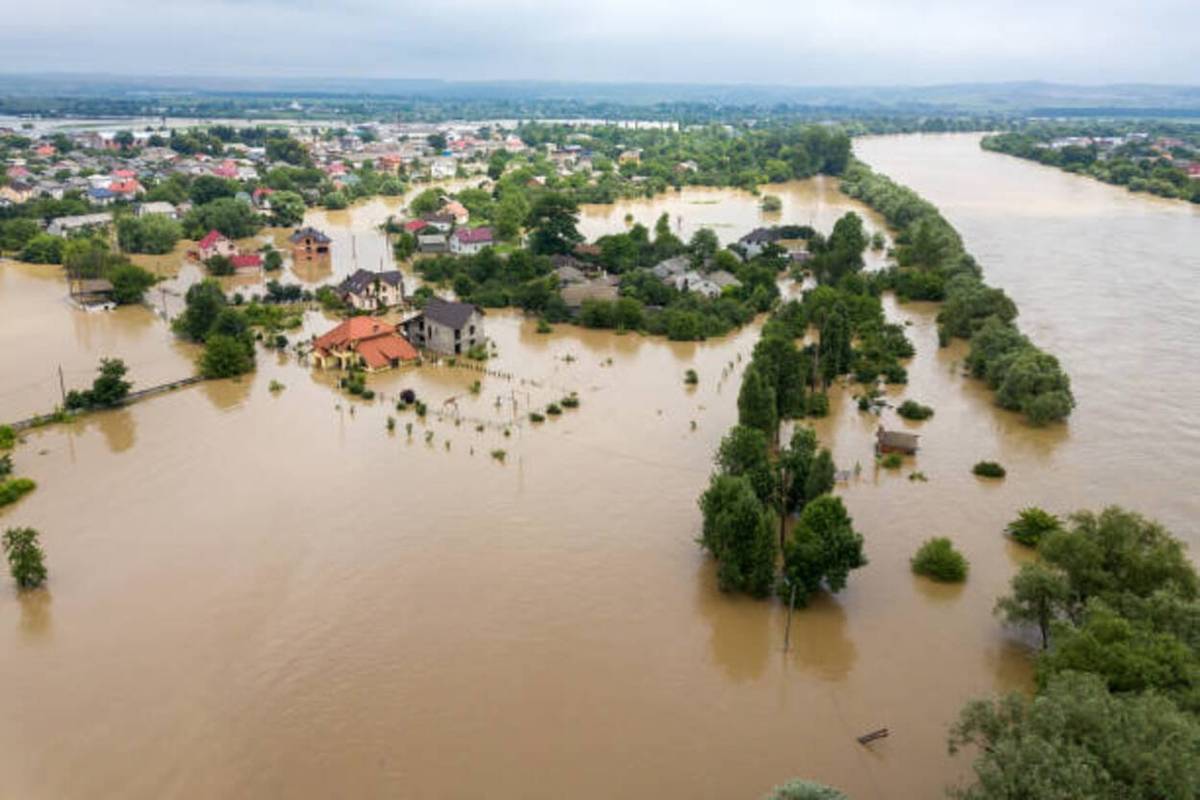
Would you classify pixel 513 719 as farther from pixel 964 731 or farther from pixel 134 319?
pixel 134 319

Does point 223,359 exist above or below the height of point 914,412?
above

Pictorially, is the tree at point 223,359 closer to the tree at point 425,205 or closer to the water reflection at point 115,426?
the water reflection at point 115,426

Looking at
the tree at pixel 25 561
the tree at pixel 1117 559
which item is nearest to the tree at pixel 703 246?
the tree at pixel 1117 559

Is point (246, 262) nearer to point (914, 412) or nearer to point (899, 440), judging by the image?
point (914, 412)

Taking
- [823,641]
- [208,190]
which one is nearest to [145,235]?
[208,190]

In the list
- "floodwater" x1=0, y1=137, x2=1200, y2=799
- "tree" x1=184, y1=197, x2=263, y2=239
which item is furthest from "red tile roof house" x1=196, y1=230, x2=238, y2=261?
"floodwater" x1=0, y1=137, x2=1200, y2=799
